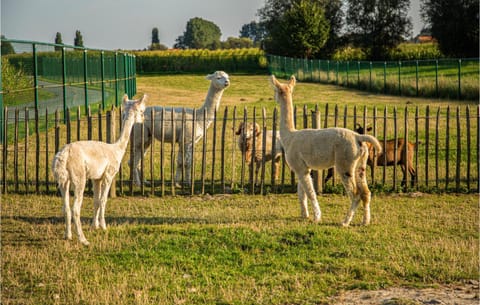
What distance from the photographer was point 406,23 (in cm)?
7238

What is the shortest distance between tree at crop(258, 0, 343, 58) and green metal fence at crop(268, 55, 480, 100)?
40.8 ft

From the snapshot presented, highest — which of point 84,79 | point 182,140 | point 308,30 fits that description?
point 308,30

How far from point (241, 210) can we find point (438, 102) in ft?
75.3

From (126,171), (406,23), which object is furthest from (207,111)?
(406,23)

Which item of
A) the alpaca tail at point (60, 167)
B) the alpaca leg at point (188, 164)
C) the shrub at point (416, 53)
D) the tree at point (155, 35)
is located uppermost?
the tree at point (155, 35)

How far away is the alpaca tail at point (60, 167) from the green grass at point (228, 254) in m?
0.87

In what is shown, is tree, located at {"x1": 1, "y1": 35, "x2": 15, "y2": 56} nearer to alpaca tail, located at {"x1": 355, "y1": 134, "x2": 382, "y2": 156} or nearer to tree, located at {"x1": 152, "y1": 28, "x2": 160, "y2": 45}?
alpaca tail, located at {"x1": 355, "y1": 134, "x2": 382, "y2": 156}

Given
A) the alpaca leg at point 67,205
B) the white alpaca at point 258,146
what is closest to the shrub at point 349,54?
the white alpaca at point 258,146

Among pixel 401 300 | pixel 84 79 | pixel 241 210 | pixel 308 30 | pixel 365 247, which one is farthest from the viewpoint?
pixel 308 30

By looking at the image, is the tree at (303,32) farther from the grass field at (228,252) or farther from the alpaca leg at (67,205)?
the alpaca leg at (67,205)

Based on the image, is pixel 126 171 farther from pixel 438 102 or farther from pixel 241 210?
pixel 438 102

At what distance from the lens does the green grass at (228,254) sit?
714cm

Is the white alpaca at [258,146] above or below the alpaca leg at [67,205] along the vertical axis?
above

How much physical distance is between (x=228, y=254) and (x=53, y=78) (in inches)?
612
